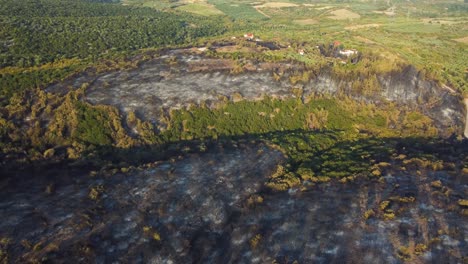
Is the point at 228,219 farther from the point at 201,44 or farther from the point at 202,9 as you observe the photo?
the point at 202,9

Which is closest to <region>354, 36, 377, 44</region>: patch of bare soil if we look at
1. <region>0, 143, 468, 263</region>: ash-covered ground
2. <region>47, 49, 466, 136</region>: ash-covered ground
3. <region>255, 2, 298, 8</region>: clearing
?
<region>47, 49, 466, 136</region>: ash-covered ground

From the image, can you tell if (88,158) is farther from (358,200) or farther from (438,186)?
(438,186)

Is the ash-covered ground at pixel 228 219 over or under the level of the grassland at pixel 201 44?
under

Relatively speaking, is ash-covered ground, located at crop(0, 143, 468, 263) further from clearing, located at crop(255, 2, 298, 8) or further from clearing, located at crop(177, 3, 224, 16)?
clearing, located at crop(255, 2, 298, 8)

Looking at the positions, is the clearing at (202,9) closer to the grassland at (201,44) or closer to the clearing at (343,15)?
the grassland at (201,44)

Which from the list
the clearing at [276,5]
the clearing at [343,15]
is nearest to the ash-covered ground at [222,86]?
the clearing at [343,15]

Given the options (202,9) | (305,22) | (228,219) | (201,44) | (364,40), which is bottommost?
(228,219)

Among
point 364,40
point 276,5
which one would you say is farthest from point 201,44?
point 276,5
